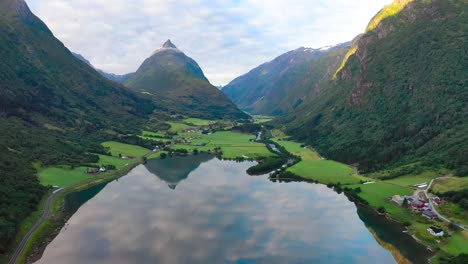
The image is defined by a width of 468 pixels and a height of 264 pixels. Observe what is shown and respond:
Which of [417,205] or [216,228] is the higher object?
[417,205]

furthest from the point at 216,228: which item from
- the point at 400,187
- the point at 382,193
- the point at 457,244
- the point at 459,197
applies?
the point at 400,187

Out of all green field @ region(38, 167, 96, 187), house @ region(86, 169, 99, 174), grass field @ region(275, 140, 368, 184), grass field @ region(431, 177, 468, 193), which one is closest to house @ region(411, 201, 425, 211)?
grass field @ region(431, 177, 468, 193)

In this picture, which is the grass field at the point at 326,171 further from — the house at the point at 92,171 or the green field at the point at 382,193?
the house at the point at 92,171

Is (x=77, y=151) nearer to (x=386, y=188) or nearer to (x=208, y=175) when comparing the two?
(x=208, y=175)

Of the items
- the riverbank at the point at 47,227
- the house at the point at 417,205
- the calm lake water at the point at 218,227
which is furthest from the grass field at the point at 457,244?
the riverbank at the point at 47,227

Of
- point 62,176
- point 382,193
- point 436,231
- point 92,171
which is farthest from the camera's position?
point 92,171

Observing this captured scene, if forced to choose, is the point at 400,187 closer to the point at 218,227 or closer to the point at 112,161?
the point at 218,227
